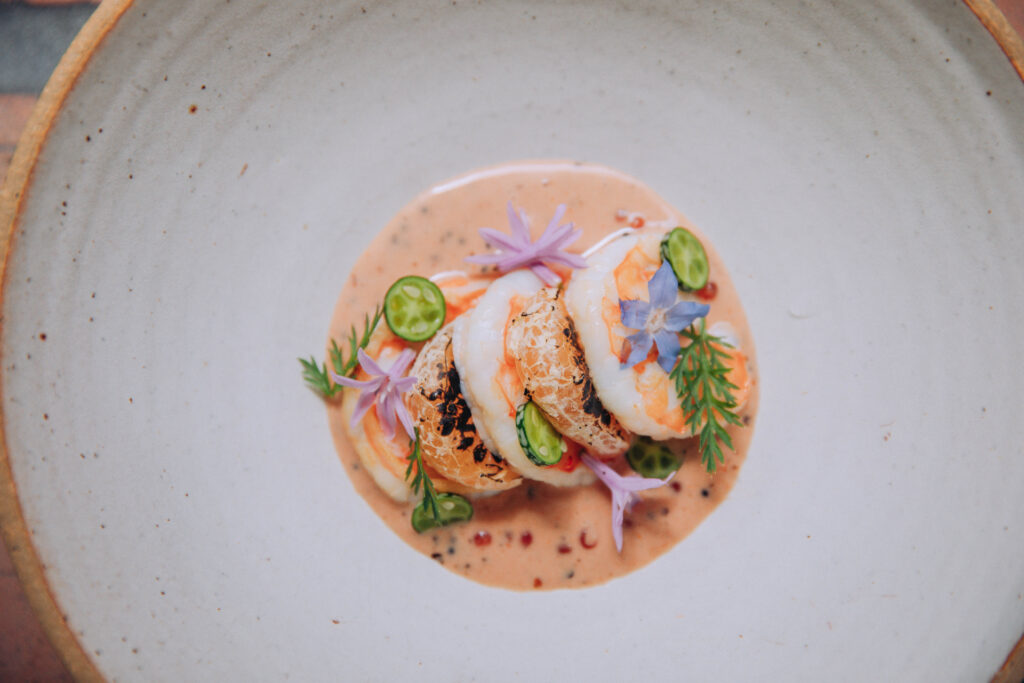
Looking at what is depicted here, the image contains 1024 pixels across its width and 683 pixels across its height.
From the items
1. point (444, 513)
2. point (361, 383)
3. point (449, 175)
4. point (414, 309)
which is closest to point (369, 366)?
point (361, 383)

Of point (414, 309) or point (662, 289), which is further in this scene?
point (414, 309)

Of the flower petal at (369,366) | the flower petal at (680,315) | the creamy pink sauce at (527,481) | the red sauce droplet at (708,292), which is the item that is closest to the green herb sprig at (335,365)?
the creamy pink sauce at (527,481)

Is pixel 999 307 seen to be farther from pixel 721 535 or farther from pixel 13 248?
pixel 13 248

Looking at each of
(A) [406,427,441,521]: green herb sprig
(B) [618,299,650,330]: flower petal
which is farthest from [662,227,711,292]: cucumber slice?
(A) [406,427,441,521]: green herb sprig

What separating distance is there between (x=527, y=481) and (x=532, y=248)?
93 centimetres

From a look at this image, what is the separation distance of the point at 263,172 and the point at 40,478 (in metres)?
1.28

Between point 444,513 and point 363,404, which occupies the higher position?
point 363,404

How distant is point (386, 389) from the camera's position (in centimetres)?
213

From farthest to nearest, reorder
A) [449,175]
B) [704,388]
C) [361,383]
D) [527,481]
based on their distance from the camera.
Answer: [449,175], [527,481], [361,383], [704,388]

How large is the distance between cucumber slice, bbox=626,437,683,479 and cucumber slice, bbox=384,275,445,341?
0.92m

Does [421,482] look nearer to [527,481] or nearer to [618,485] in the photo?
[527,481]

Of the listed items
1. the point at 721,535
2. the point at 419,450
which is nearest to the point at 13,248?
the point at 419,450

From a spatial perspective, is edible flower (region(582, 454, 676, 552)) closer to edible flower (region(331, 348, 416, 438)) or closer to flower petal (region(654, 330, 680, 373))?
flower petal (region(654, 330, 680, 373))

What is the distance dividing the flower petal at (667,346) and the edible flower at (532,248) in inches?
17.4
